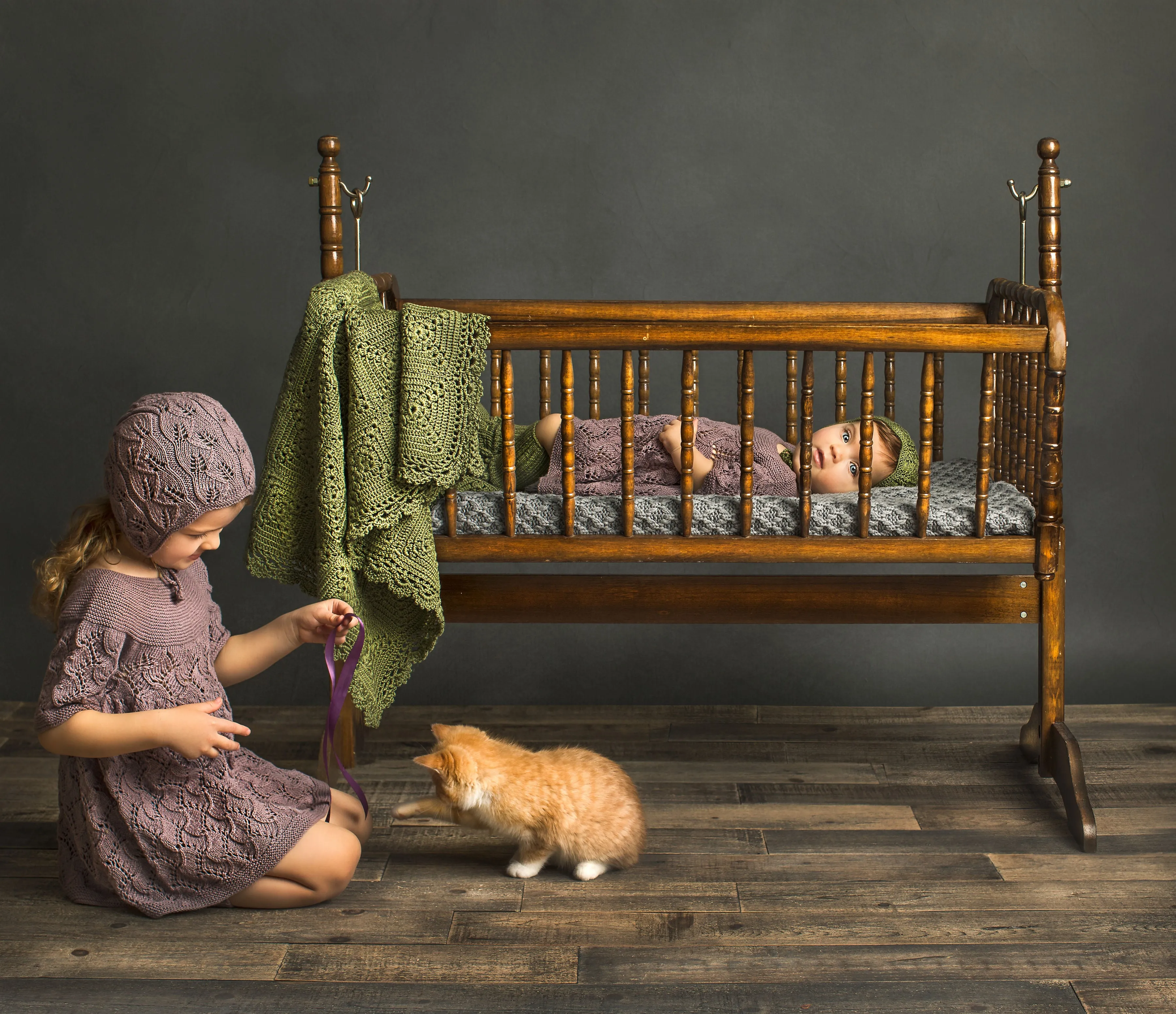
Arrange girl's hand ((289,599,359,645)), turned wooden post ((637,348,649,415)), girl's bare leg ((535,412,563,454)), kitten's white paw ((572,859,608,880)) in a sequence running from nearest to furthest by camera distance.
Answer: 1. girl's hand ((289,599,359,645))
2. kitten's white paw ((572,859,608,880))
3. girl's bare leg ((535,412,563,454))
4. turned wooden post ((637,348,649,415))

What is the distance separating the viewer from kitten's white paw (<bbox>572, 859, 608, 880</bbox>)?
80.1 inches

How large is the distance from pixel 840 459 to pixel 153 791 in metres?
1.46

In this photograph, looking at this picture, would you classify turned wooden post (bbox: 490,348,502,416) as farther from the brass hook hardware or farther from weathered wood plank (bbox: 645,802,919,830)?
the brass hook hardware

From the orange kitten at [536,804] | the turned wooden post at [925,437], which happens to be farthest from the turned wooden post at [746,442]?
the orange kitten at [536,804]

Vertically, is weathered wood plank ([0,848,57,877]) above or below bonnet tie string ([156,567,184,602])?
below

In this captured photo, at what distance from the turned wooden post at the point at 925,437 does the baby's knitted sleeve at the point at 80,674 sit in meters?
1.35

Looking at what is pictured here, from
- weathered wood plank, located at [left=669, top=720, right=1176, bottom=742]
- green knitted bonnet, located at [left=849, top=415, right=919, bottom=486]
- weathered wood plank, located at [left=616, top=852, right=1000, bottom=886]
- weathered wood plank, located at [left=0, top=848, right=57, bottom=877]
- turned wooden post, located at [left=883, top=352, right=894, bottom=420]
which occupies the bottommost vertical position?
weathered wood plank, located at [left=669, top=720, right=1176, bottom=742]

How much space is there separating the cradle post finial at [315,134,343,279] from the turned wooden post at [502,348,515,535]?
426 mm

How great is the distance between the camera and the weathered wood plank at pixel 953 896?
1956 millimetres

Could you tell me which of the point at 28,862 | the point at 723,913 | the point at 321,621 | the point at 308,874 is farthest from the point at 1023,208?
the point at 28,862

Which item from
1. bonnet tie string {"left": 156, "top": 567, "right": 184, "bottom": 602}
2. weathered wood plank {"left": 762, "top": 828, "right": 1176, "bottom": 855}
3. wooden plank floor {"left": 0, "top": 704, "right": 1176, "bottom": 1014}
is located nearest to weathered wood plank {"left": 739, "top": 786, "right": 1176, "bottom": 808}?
wooden plank floor {"left": 0, "top": 704, "right": 1176, "bottom": 1014}

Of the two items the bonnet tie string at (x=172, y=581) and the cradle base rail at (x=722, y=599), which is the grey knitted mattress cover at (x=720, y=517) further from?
the bonnet tie string at (x=172, y=581)

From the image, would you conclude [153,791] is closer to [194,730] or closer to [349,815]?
[194,730]

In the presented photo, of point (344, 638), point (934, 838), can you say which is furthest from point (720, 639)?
point (344, 638)
